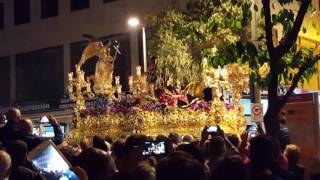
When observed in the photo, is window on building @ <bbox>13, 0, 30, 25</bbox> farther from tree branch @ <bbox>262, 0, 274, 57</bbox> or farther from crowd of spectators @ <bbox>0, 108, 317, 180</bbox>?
tree branch @ <bbox>262, 0, 274, 57</bbox>

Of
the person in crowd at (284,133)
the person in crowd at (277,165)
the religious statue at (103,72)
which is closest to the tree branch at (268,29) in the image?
the person in crowd at (277,165)

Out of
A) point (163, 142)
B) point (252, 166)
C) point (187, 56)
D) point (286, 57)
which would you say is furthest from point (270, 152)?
point (187, 56)

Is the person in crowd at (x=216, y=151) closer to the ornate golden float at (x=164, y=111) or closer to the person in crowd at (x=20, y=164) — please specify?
the person in crowd at (x=20, y=164)

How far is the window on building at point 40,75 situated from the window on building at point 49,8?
7.44ft

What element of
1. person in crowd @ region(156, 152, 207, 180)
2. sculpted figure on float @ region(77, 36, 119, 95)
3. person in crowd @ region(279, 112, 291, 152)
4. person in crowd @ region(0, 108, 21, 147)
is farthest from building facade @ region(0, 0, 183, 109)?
person in crowd @ region(156, 152, 207, 180)

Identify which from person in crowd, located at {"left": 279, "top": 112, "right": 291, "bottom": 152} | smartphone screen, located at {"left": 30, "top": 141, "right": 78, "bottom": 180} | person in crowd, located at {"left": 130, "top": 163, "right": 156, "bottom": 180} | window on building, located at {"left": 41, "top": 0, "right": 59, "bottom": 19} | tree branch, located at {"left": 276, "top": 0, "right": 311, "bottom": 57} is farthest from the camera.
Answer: window on building, located at {"left": 41, "top": 0, "right": 59, "bottom": 19}

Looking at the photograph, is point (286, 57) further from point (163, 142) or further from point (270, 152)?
point (270, 152)

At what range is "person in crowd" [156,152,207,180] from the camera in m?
3.96

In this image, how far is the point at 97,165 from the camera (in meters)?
5.11

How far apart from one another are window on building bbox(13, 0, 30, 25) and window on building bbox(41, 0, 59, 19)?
135cm

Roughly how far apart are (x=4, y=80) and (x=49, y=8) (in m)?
5.60

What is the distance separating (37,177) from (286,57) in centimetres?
385

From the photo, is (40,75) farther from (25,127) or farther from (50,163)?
(50,163)

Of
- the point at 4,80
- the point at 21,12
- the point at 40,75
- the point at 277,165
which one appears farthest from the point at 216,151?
the point at 21,12
